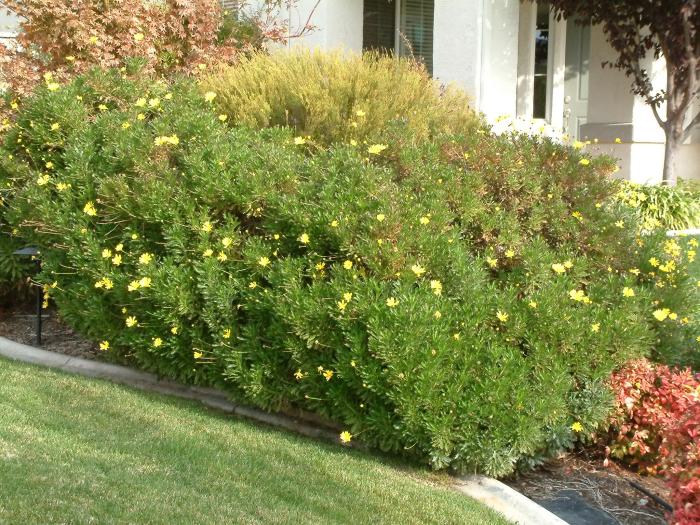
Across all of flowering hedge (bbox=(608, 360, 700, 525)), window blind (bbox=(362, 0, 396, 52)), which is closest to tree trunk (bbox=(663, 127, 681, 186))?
window blind (bbox=(362, 0, 396, 52))

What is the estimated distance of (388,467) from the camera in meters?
4.82

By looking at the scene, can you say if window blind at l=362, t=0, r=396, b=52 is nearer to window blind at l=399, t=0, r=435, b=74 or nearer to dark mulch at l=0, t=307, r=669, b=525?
window blind at l=399, t=0, r=435, b=74

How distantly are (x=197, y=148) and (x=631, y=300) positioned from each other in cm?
279

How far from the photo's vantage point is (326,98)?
7.17 meters

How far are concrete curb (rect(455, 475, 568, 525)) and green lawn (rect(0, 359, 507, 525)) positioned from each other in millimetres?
121

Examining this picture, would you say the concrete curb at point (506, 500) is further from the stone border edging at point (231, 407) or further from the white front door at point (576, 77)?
the white front door at point (576, 77)

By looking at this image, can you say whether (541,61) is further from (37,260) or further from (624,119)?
(37,260)

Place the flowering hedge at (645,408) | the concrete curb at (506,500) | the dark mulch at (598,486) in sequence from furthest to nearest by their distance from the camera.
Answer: the flowering hedge at (645,408), the dark mulch at (598,486), the concrete curb at (506,500)

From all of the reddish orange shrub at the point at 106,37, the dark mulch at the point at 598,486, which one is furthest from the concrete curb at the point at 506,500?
the reddish orange shrub at the point at 106,37

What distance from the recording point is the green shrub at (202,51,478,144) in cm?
716

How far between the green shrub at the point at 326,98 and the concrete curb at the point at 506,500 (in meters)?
3.06

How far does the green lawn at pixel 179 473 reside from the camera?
3816 mm

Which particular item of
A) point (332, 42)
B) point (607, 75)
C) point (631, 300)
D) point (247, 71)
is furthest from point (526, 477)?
point (607, 75)

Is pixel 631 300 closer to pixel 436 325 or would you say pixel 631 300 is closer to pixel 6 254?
pixel 436 325
